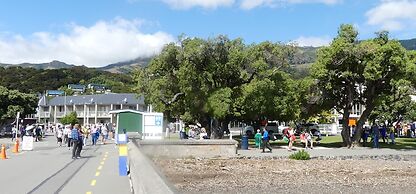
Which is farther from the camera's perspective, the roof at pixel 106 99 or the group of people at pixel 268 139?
the roof at pixel 106 99

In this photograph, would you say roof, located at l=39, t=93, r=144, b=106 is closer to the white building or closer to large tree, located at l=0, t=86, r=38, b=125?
the white building

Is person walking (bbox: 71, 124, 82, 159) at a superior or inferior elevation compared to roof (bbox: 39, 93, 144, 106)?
inferior

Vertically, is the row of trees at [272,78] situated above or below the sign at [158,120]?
above

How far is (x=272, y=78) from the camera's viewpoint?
3844cm

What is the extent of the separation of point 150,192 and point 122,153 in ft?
33.3

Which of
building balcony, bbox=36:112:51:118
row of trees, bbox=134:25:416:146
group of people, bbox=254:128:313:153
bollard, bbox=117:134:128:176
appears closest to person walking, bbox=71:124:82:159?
bollard, bbox=117:134:128:176

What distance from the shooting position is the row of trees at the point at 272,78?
3375cm

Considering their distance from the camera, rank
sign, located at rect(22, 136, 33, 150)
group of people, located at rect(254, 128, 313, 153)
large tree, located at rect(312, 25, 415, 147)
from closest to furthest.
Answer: sign, located at rect(22, 136, 33, 150), group of people, located at rect(254, 128, 313, 153), large tree, located at rect(312, 25, 415, 147)

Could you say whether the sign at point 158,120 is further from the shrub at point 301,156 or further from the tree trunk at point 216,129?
the shrub at point 301,156

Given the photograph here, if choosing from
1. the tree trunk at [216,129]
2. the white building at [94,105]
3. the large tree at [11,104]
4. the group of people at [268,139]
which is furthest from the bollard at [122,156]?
the white building at [94,105]

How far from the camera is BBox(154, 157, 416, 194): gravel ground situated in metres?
16.5

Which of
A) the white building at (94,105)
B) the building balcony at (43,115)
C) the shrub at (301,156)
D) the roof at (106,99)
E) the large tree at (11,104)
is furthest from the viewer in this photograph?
the building balcony at (43,115)

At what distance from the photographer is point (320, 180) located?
1898cm

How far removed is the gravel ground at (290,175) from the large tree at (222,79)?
9638mm
